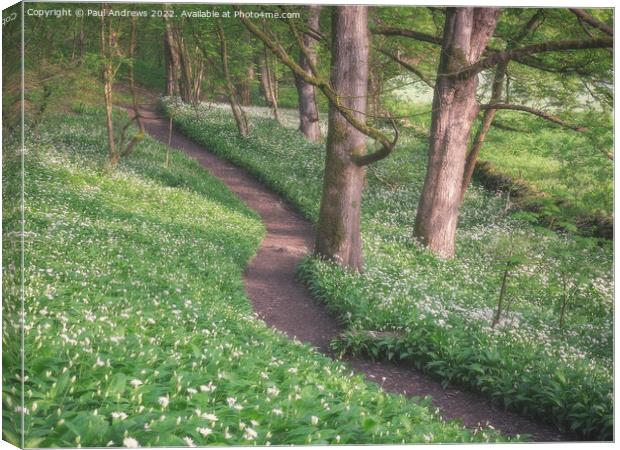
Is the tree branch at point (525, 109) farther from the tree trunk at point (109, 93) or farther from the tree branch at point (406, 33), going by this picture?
the tree trunk at point (109, 93)

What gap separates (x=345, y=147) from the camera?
1080 cm

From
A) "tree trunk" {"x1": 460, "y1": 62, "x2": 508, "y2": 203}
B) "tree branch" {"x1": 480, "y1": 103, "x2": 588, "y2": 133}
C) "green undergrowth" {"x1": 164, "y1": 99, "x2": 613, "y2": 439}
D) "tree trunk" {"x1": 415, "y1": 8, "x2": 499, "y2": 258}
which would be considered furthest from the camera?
"tree trunk" {"x1": 415, "y1": 8, "x2": 499, "y2": 258}

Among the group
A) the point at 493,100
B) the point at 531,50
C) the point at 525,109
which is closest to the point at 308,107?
the point at 493,100

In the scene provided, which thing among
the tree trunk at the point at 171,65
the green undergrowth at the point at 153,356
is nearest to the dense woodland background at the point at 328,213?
the green undergrowth at the point at 153,356

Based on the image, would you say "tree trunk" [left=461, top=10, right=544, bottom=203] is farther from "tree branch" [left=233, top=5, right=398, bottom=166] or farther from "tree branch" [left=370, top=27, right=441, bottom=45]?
"tree branch" [left=233, top=5, right=398, bottom=166]

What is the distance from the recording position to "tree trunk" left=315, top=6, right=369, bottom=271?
10.4m

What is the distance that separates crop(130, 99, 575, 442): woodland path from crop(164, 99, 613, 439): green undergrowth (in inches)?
7.6

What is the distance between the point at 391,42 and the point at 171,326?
793cm

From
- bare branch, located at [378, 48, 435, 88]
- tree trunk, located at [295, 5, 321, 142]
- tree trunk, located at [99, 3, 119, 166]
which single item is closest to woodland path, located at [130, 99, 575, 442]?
tree trunk, located at [99, 3, 119, 166]

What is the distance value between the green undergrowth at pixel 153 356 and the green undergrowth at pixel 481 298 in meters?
0.99

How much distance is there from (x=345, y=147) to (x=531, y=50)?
354 cm

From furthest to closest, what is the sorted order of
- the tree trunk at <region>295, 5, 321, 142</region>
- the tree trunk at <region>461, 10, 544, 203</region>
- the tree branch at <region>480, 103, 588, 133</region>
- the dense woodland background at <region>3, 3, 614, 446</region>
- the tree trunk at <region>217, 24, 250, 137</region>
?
1. the tree trunk at <region>217, 24, 250, 137</region>
2. the tree trunk at <region>295, 5, 321, 142</region>
3. the tree branch at <region>480, 103, 588, 133</region>
4. the tree trunk at <region>461, 10, 544, 203</region>
5. the dense woodland background at <region>3, 3, 614, 446</region>

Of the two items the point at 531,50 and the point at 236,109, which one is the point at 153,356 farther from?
the point at 236,109

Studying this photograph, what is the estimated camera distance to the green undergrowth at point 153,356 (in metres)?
4.25
